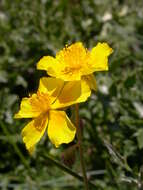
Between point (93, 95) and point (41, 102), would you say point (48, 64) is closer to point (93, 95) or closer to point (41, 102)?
point (41, 102)

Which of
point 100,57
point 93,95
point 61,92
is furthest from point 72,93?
point 93,95

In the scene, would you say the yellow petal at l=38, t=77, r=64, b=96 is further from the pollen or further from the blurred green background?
the blurred green background

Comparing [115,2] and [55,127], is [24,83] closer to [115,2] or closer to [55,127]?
[115,2]

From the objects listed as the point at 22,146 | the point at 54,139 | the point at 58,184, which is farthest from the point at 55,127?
the point at 22,146

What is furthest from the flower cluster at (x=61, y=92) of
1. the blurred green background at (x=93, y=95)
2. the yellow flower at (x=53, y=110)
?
the blurred green background at (x=93, y=95)

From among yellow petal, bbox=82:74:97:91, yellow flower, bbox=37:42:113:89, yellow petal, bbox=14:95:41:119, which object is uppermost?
yellow flower, bbox=37:42:113:89

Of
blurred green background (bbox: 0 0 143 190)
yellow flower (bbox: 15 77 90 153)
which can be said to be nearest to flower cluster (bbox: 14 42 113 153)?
yellow flower (bbox: 15 77 90 153)

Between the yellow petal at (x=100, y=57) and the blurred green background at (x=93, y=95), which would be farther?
the blurred green background at (x=93, y=95)

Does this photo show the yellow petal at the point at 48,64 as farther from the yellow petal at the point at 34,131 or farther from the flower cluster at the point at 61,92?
the yellow petal at the point at 34,131
